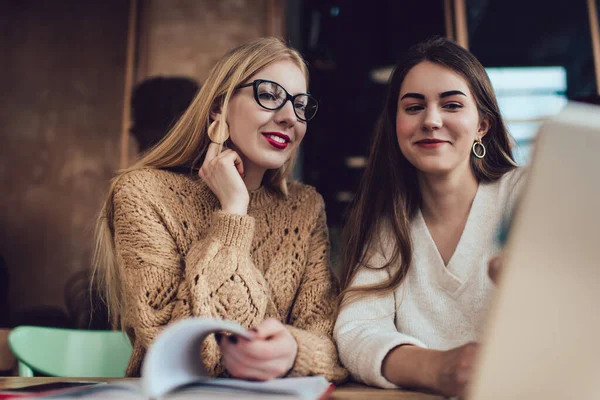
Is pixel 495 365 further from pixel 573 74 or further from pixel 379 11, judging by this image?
pixel 379 11

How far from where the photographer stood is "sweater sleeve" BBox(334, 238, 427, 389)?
0.92 m

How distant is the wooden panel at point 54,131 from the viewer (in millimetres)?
3338

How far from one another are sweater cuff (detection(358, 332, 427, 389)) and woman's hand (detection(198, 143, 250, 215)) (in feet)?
1.41

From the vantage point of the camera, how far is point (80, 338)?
4.83 ft

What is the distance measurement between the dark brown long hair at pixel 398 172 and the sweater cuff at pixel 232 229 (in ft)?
0.87

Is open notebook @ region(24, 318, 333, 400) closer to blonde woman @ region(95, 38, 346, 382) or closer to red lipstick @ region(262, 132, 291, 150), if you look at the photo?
blonde woman @ region(95, 38, 346, 382)

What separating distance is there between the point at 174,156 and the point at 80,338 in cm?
61

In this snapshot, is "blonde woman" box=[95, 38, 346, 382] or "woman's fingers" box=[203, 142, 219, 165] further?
"woman's fingers" box=[203, 142, 219, 165]

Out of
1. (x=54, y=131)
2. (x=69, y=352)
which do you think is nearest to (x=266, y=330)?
(x=69, y=352)

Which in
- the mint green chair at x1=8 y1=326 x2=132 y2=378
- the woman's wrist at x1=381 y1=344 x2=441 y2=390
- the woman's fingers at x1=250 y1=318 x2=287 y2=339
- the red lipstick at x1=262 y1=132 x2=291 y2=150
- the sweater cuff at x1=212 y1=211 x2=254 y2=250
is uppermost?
the red lipstick at x1=262 y1=132 x2=291 y2=150

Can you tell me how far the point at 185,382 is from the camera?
641 millimetres

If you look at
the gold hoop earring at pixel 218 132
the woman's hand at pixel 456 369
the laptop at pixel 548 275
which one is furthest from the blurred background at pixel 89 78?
the laptop at pixel 548 275

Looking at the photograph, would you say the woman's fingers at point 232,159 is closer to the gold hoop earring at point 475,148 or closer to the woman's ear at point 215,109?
the woman's ear at point 215,109

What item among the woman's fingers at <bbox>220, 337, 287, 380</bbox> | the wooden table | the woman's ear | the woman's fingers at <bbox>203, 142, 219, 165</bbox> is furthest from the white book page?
the woman's ear
